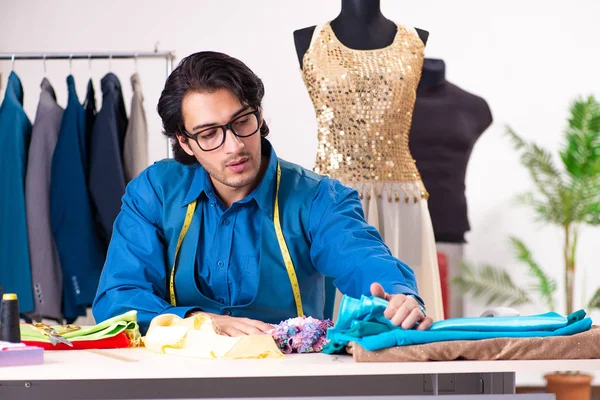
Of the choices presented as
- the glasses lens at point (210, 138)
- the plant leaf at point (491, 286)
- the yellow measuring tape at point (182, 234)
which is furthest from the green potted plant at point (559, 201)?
the glasses lens at point (210, 138)

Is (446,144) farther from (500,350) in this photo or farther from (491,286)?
(500,350)

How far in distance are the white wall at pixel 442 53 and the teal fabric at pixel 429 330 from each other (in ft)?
10.3

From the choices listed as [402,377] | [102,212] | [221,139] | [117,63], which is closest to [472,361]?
[402,377]

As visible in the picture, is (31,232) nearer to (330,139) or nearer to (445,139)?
(330,139)

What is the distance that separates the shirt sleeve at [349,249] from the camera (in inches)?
70.0

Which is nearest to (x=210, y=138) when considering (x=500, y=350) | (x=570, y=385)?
(x=500, y=350)

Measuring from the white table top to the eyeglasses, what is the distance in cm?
67

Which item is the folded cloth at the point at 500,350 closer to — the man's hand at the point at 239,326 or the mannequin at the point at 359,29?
the man's hand at the point at 239,326

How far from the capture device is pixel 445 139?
178 inches

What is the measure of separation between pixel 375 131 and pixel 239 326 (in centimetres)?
163

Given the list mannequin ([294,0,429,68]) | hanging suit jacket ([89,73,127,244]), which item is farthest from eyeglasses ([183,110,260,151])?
hanging suit jacket ([89,73,127,244])

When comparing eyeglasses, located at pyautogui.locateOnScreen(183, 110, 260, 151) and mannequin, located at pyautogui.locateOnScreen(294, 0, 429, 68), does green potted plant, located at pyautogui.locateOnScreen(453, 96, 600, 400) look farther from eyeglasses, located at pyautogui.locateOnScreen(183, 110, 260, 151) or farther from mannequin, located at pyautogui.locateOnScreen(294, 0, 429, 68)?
eyeglasses, located at pyautogui.locateOnScreen(183, 110, 260, 151)

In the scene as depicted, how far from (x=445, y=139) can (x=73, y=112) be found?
203cm

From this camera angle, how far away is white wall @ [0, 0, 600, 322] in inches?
177
